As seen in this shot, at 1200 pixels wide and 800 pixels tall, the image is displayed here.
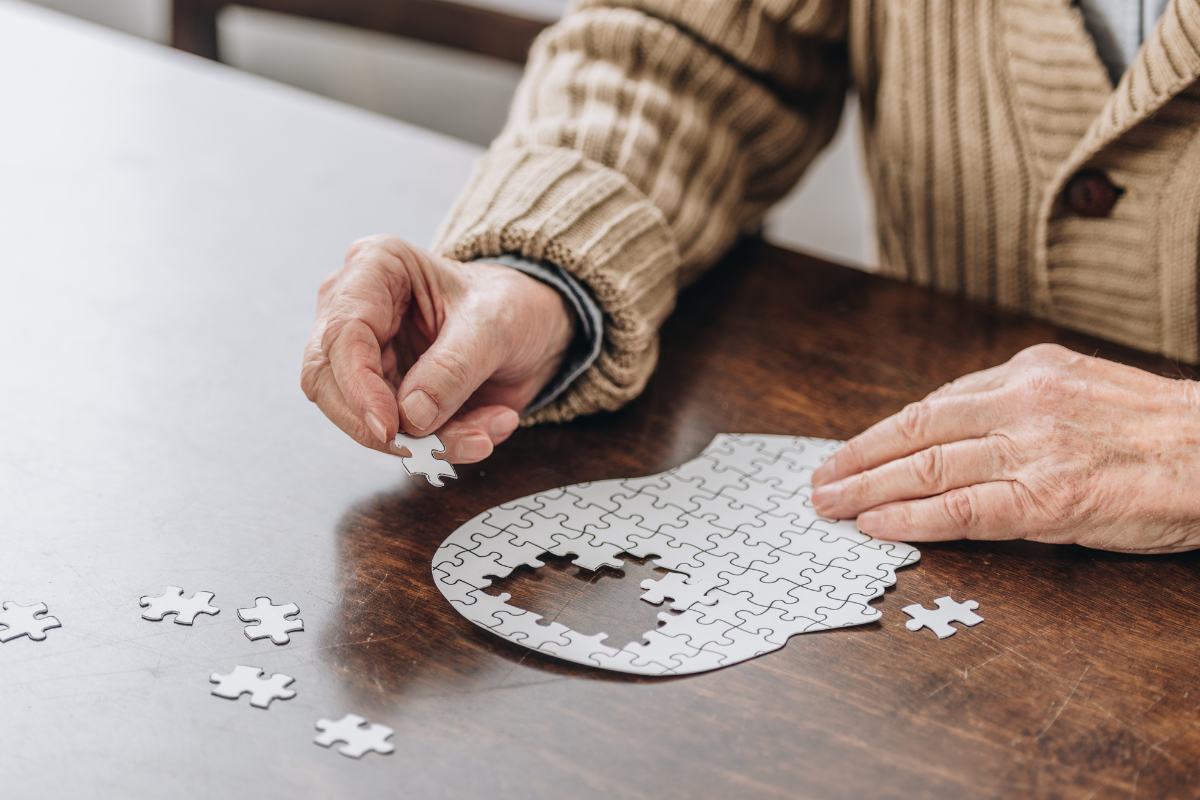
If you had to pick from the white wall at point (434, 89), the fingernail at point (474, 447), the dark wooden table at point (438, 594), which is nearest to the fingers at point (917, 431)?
the dark wooden table at point (438, 594)

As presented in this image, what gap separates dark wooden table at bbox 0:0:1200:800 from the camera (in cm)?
69

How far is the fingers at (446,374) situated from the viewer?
3.01ft

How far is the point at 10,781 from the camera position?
0.66 metres

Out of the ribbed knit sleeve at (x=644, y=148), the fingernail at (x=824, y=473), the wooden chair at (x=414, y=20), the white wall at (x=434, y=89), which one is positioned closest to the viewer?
the fingernail at (x=824, y=473)

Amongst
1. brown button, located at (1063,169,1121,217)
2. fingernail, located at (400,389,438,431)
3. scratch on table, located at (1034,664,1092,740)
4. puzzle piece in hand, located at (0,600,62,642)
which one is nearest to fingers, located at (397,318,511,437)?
fingernail, located at (400,389,438,431)

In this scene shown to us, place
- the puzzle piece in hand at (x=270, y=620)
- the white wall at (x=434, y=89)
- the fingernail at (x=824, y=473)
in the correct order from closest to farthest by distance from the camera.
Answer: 1. the puzzle piece in hand at (x=270, y=620)
2. the fingernail at (x=824, y=473)
3. the white wall at (x=434, y=89)

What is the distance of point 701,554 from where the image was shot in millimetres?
909

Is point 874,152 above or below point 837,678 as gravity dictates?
above

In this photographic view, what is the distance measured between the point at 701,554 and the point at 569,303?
14.4 inches

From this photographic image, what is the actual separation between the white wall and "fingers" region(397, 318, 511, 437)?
2.26 m

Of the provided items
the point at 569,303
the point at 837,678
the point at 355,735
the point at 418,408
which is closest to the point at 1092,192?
the point at 569,303

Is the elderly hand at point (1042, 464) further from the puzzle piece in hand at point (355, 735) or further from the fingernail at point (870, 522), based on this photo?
the puzzle piece in hand at point (355, 735)

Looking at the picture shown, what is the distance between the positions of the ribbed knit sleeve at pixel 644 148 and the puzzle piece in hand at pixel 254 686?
1.51 ft

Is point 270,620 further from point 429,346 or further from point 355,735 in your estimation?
point 429,346
